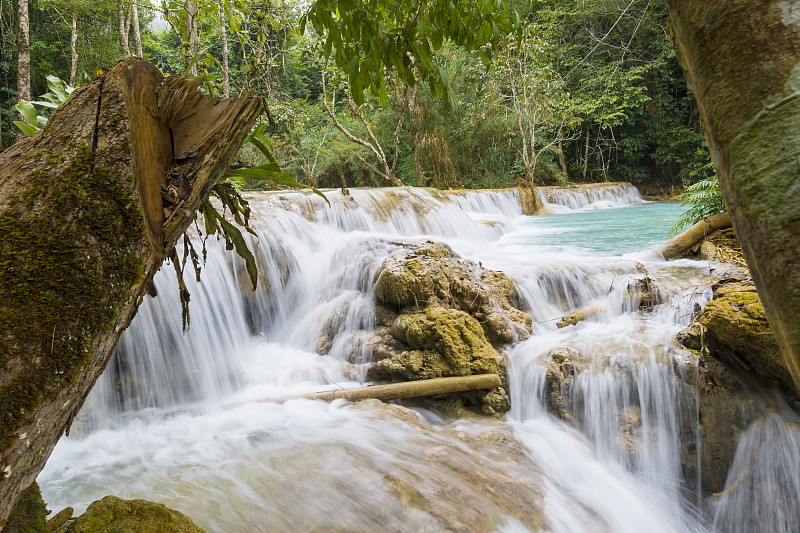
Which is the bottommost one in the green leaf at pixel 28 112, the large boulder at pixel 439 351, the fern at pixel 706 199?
the large boulder at pixel 439 351

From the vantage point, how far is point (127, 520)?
1.71 m

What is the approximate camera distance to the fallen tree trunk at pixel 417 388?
3969mm

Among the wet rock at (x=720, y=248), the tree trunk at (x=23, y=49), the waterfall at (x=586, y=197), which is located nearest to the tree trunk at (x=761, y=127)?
the wet rock at (x=720, y=248)

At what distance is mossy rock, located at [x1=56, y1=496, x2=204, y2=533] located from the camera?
1.64 meters

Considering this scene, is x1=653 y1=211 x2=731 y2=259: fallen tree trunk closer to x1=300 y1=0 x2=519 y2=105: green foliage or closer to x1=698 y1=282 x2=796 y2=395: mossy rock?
x1=698 y1=282 x2=796 y2=395: mossy rock

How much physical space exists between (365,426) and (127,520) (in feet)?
6.66

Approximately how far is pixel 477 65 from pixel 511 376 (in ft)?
49.8

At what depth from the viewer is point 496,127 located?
17.7 metres

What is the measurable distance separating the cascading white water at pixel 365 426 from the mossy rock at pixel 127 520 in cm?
86

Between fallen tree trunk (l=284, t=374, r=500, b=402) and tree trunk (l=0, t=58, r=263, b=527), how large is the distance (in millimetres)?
2964

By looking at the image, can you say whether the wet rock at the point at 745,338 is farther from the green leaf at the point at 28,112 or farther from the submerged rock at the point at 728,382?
the green leaf at the point at 28,112

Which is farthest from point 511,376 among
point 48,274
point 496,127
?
point 496,127

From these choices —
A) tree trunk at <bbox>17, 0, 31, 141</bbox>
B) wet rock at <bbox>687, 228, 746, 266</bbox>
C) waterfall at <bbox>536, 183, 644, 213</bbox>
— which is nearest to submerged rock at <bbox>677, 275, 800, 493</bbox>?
wet rock at <bbox>687, 228, 746, 266</bbox>

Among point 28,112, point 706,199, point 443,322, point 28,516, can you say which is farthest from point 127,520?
point 706,199
